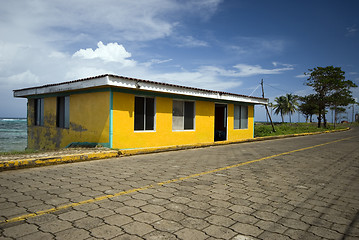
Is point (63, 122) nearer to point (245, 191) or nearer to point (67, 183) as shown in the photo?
point (67, 183)

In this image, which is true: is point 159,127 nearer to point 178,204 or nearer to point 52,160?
point 52,160

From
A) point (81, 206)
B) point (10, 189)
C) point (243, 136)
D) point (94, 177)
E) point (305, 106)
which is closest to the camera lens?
point (81, 206)

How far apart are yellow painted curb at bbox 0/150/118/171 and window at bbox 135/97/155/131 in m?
2.34

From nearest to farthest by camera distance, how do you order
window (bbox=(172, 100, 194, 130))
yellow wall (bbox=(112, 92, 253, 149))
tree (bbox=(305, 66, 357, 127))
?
1. yellow wall (bbox=(112, 92, 253, 149))
2. window (bbox=(172, 100, 194, 130))
3. tree (bbox=(305, 66, 357, 127))

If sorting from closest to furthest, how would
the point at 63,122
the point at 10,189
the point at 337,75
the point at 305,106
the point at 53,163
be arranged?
the point at 10,189
the point at 53,163
the point at 63,122
the point at 337,75
the point at 305,106

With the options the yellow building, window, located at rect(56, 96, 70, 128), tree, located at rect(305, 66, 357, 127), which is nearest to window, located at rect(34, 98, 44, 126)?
the yellow building

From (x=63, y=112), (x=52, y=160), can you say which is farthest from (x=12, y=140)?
(x=52, y=160)

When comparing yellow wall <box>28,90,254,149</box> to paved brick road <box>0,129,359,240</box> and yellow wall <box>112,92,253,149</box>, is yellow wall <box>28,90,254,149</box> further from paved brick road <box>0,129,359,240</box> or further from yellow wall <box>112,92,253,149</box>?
paved brick road <box>0,129,359,240</box>

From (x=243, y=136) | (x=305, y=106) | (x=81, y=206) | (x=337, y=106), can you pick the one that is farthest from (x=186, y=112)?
(x=337, y=106)

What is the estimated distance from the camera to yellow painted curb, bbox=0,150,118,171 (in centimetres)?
606

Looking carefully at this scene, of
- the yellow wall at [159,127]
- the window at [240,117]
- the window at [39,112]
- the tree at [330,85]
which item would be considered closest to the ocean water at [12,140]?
the window at [39,112]

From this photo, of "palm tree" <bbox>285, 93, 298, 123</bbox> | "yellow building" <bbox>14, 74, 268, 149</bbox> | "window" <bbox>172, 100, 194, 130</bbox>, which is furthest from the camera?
"palm tree" <bbox>285, 93, 298, 123</bbox>

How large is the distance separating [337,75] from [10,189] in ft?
133

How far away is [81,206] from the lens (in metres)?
3.54
